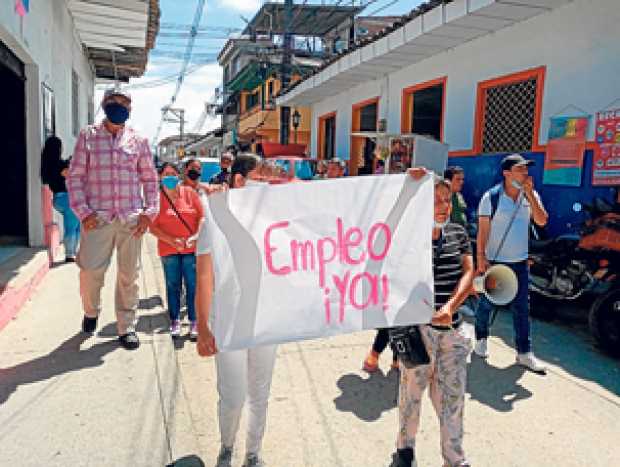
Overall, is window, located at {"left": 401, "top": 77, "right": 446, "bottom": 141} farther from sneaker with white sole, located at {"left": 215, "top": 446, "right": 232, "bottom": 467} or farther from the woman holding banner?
sneaker with white sole, located at {"left": 215, "top": 446, "right": 232, "bottom": 467}

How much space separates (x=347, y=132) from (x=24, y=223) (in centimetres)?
832

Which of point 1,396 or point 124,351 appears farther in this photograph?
point 124,351

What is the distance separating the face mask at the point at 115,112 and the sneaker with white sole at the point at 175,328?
1.86 metres

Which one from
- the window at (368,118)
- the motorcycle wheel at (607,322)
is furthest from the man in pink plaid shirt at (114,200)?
the window at (368,118)

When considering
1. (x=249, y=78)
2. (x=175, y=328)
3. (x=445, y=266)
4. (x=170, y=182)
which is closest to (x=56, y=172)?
(x=170, y=182)

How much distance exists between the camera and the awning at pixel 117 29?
8.96 metres

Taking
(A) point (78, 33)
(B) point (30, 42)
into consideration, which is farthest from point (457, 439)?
(A) point (78, 33)

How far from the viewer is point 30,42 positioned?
6.33 m

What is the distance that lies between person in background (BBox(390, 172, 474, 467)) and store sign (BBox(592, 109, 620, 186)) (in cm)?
424

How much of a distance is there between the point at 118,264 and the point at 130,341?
0.66 m

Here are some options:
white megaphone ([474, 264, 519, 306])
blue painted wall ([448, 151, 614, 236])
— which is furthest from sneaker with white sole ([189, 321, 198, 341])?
blue painted wall ([448, 151, 614, 236])

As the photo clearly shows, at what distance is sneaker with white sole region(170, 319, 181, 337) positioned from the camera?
4617 mm

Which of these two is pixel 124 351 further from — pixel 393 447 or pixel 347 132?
pixel 347 132

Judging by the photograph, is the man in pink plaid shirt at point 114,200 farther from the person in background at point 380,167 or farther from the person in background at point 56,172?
the person in background at point 380,167
